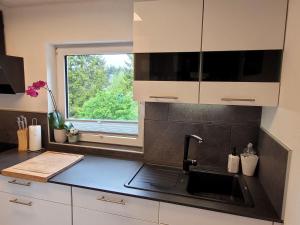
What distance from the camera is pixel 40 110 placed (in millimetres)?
2059

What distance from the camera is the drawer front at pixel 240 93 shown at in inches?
46.9

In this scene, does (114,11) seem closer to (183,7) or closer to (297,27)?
(183,7)

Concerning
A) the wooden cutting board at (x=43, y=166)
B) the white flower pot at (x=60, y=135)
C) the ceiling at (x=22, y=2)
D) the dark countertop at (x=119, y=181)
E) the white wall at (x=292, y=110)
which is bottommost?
the dark countertop at (x=119, y=181)

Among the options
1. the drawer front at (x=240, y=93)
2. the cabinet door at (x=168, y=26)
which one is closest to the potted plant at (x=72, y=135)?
the cabinet door at (x=168, y=26)

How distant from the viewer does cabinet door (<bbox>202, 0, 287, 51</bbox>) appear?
114 centimetres

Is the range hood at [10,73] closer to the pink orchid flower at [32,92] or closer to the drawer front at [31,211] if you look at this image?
the pink orchid flower at [32,92]

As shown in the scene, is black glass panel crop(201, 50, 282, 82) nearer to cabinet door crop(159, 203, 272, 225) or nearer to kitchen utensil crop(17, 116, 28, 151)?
cabinet door crop(159, 203, 272, 225)

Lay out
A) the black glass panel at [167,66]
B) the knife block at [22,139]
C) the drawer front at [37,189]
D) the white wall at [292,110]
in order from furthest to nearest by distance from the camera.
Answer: the knife block at [22,139], the drawer front at [37,189], the black glass panel at [167,66], the white wall at [292,110]

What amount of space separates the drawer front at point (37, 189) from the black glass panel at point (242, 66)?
3.87ft

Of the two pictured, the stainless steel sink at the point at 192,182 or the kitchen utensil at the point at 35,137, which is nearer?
the stainless steel sink at the point at 192,182

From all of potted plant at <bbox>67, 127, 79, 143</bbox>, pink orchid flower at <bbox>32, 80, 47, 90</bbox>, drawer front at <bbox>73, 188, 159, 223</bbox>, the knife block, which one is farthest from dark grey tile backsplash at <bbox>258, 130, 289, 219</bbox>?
the knife block

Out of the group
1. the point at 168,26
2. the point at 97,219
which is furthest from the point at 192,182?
the point at 168,26

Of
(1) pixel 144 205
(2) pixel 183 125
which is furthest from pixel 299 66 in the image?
(1) pixel 144 205

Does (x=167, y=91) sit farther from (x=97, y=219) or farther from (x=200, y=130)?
(x=97, y=219)
